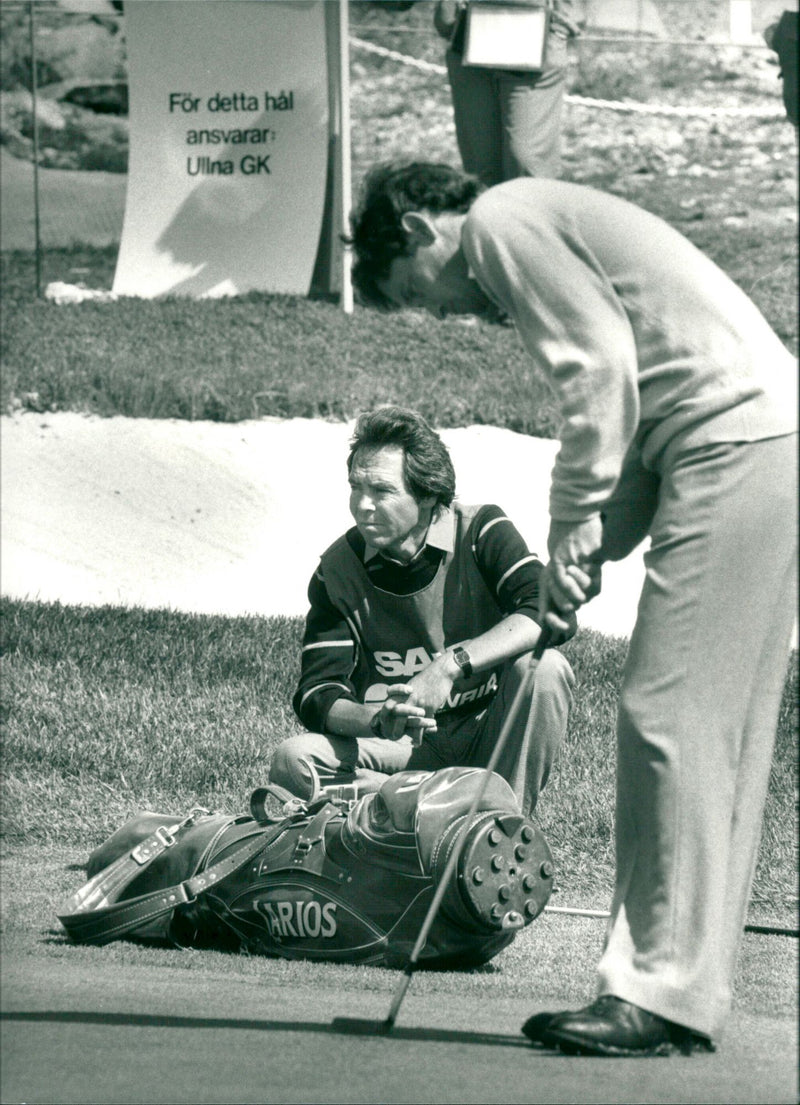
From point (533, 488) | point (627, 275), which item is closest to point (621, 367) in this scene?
point (627, 275)

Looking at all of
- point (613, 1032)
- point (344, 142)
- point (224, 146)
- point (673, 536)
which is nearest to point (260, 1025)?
point (613, 1032)

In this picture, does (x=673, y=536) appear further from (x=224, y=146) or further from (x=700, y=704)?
(x=224, y=146)

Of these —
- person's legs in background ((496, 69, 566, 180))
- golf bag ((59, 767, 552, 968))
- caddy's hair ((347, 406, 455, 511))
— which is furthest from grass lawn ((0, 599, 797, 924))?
person's legs in background ((496, 69, 566, 180))

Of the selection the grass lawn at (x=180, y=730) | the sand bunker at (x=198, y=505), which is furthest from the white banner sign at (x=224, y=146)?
the grass lawn at (x=180, y=730)

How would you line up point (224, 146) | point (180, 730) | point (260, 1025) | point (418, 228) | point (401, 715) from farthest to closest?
1. point (224, 146)
2. point (180, 730)
3. point (401, 715)
4. point (418, 228)
5. point (260, 1025)

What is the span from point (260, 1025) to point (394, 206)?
1.38 meters

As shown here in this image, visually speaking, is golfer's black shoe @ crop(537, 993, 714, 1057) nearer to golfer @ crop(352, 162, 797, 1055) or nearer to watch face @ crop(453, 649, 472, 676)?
golfer @ crop(352, 162, 797, 1055)

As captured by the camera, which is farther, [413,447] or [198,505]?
[198,505]

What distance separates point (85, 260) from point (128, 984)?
829 centimetres

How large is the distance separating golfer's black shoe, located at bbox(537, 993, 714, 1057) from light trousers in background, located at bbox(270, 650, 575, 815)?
4.36 ft

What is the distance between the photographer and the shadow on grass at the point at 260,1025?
3020 mm

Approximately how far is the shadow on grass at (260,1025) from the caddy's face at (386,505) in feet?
4.65

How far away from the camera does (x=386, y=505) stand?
4277 mm

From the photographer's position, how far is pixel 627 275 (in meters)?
2.94
